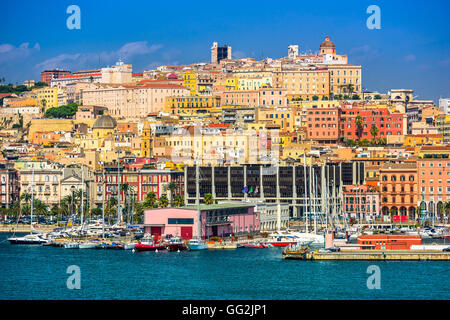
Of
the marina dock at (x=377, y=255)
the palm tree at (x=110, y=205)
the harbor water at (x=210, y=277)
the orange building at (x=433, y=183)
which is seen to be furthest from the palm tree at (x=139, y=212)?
Result: the marina dock at (x=377, y=255)

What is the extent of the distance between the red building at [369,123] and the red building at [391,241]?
3281cm

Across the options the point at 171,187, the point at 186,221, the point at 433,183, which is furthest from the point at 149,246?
the point at 433,183

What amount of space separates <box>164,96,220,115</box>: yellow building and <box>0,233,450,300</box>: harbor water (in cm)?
4040

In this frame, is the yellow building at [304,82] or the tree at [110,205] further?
the yellow building at [304,82]

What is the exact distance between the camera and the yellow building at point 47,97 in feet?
314

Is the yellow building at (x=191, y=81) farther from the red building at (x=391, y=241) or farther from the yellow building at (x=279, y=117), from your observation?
the red building at (x=391, y=241)

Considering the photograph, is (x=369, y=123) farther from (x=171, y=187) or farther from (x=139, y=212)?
(x=139, y=212)

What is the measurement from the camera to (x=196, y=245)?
41.1 m

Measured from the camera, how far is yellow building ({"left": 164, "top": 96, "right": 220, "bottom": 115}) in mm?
80000

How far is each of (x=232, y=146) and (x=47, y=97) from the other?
3833 cm

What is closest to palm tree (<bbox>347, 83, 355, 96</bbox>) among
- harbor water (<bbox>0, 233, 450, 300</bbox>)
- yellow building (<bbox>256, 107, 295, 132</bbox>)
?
yellow building (<bbox>256, 107, 295, 132</bbox>)

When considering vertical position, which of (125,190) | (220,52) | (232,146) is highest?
(220,52)

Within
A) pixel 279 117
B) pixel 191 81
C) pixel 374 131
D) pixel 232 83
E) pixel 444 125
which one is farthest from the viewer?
pixel 191 81

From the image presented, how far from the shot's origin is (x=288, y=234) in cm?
4353
